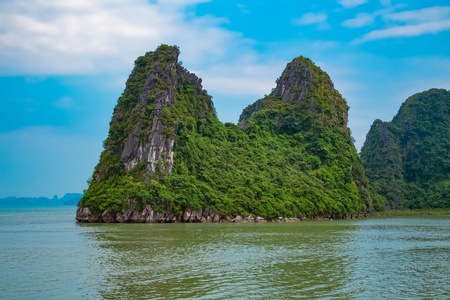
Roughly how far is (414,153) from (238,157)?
66.6 meters

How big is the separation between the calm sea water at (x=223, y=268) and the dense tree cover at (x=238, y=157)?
81.6ft

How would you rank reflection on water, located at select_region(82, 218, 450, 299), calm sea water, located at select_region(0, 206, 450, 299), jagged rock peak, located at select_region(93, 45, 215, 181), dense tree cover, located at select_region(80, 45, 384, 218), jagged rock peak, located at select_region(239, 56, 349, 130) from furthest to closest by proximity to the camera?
1. jagged rock peak, located at select_region(239, 56, 349, 130)
2. jagged rock peak, located at select_region(93, 45, 215, 181)
3. dense tree cover, located at select_region(80, 45, 384, 218)
4. reflection on water, located at select_region(82, 218, 450, 299)
5. calm sea water, located at select_region(0, 206, 450, 299)

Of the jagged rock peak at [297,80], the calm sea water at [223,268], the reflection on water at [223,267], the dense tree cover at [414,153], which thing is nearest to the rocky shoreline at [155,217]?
the reflection on water at [223,267]

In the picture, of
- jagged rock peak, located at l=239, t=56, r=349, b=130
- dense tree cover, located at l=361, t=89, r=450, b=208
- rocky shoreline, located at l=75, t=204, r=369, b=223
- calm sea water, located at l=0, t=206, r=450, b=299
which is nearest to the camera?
calm sea water, located at l=0, t=206, r=450, b=299

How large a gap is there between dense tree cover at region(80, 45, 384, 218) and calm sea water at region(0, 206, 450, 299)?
979 inches

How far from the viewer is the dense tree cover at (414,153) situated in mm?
113812

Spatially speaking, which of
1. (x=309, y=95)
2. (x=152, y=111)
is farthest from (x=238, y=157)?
(x=309, y=95)

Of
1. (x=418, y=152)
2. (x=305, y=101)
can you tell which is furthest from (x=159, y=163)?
(x=418, y=152)

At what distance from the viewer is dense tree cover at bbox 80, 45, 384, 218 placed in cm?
6228

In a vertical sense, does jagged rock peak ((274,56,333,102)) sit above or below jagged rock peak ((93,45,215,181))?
above

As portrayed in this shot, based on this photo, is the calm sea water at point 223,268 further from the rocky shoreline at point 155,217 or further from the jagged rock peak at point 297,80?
the jagged rock peak at point 297,80

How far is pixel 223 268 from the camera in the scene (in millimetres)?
23688

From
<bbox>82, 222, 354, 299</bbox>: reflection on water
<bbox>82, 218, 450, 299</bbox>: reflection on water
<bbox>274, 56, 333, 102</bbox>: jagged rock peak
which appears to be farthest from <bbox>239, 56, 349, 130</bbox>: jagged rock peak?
<bbox>82, 222, 354, 299</bbox>: reflection on water

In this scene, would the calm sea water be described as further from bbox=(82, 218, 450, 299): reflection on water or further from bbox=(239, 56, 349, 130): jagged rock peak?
bbox=(239, 56, 349, 130): jagged rock peak
